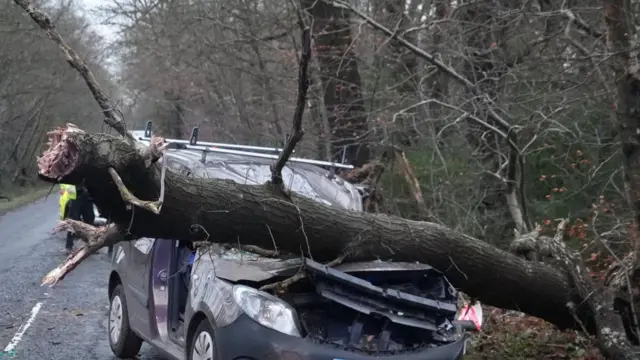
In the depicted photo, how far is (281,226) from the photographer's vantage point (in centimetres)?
532

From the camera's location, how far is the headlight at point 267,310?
5012 millimetres

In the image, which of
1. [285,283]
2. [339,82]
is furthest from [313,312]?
[339,82]

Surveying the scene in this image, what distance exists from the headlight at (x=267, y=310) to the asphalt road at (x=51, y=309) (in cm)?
280

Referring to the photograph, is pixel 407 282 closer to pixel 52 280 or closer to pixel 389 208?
pixel 52 280

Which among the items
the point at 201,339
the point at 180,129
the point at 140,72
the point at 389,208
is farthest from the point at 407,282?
the point at 180,129

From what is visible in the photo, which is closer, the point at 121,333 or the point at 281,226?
the point at 281,226

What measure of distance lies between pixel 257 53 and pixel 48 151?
44.0 ft

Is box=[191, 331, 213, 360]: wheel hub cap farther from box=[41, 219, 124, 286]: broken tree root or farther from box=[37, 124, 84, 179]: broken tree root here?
box=[37, 124, 84, 179]: broken tree root

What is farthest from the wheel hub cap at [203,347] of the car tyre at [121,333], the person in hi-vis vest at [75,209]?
the person in hi-vis vest at [75,209]

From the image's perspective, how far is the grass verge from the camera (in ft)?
96.7

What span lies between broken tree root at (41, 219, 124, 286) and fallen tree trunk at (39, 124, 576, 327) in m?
0.09

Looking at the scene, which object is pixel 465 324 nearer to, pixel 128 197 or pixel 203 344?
pixel 203 344

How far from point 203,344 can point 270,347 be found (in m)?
0.78

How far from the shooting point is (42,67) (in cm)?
3541
